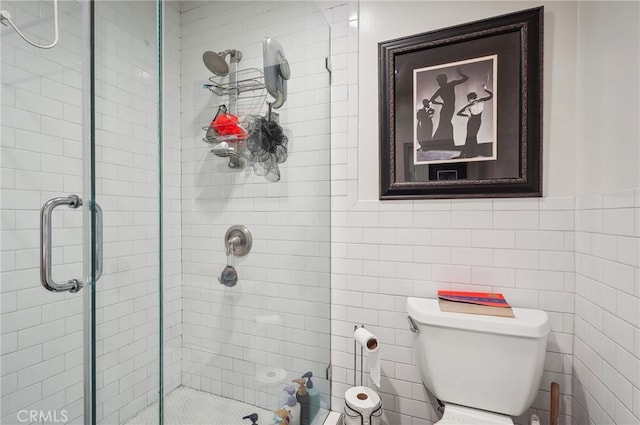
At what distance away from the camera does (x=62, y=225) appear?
105cm

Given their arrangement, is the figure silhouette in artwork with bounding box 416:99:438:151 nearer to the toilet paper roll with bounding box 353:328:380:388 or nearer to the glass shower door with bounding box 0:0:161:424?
the toilet paper roll with bounding box 353:328:380:388

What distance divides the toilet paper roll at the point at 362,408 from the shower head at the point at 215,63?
4.21 feet

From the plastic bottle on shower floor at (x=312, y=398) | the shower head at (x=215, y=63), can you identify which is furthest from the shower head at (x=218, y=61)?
the plastic bottle on shower floor at (x=312, y=398)

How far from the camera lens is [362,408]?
4.00 feet

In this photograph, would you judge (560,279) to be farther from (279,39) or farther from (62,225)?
(62,225)

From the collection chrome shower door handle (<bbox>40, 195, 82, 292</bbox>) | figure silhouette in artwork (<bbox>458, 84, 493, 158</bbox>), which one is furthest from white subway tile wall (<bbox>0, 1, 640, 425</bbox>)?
figure silhouette in artwork (<bbox>458, 84, 493, 158</bbox>)

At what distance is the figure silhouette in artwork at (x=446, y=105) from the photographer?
4.26ft

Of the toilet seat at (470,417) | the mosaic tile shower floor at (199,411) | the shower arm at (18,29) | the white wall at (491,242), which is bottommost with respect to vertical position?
the toilet seat at (470,417)

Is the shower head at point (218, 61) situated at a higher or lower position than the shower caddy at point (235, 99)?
higher

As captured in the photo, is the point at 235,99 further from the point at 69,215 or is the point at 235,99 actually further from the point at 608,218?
the point at 608,218

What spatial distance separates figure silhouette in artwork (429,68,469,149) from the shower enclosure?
633 millimetres

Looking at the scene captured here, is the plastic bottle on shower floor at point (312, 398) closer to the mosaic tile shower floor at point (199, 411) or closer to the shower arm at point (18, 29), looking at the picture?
the mosaic tile shower floor at point (199, 411)

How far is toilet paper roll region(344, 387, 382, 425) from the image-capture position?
4.00 feet

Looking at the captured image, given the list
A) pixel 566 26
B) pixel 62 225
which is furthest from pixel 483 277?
pixel 62 225
